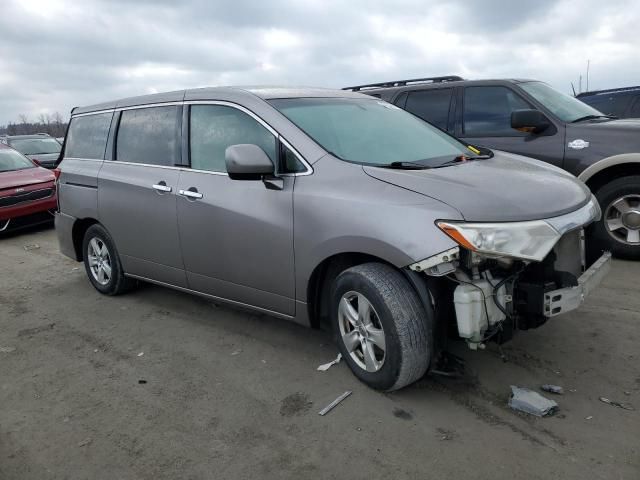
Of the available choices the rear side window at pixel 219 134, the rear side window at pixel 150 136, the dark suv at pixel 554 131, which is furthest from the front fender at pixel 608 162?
the rear side window at pixel 150 136

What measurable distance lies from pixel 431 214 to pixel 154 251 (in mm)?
2533

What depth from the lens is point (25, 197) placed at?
8773 millimetres

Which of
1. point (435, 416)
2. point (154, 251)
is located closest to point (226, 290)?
point (154, 251)

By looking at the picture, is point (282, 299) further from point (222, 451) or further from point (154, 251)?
point (154, 251)

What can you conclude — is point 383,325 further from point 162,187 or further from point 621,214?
point 621,214

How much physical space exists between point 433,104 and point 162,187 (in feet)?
12.2

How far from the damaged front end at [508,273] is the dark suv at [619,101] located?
24.5ft

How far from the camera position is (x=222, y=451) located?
8.98 ft

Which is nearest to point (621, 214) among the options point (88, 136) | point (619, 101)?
point (619, 101)

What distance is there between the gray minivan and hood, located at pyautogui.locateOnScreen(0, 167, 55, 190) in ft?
16.2

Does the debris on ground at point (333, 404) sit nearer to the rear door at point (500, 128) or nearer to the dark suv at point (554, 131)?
the dark suv at point (554, 131)

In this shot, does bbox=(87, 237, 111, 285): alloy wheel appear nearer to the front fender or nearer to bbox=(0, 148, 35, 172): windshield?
the front fender

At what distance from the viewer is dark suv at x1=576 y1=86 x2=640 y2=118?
31.1 ft

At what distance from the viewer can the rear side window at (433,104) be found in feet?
21.4
